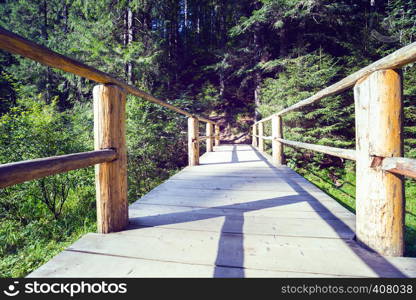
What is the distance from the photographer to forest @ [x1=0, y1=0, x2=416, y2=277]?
399 centimetres

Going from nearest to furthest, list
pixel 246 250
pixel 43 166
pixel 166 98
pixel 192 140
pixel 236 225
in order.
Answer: pixel 43 166, pixel 246 250, pixel 236 225, pixel 192 140, pixel 166 98

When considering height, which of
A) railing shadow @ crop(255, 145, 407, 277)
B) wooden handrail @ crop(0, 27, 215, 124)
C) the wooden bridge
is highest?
→ wooden handrail @ crop(0, 27, 215, 124)

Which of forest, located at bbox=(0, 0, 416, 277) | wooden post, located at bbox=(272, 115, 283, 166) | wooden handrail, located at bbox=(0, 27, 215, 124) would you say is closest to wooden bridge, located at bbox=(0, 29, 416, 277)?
wooden handrail, located at bbox=(0, 27, 215, 124)

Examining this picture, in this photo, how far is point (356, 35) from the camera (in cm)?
789

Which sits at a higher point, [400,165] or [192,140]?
[192,140]

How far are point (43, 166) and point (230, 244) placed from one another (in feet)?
2.84

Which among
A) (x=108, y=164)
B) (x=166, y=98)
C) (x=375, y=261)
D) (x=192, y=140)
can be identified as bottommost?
(x=375, y=261)

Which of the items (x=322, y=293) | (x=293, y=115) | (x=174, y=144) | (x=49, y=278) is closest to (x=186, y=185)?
(x=49, y=278)

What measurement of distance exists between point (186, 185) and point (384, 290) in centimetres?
172

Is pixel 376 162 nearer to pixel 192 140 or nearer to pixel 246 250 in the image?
pixel 246 250

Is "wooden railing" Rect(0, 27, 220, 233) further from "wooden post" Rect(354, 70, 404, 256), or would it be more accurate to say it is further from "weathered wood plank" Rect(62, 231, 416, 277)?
"wooden post" Rect(354, 70, 404, 256)

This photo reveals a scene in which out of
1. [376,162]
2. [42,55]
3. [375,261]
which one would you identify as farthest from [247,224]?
[42,55]

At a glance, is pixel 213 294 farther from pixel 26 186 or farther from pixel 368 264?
pixel 26 186

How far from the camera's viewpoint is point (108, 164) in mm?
1143
